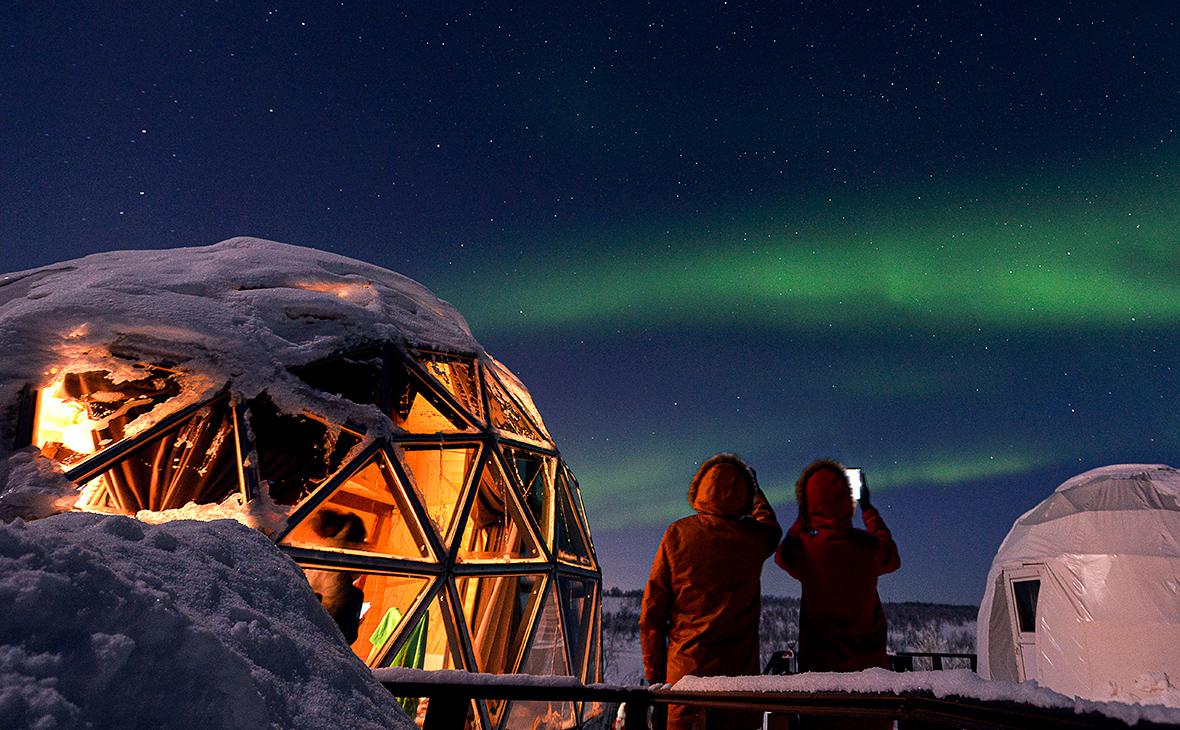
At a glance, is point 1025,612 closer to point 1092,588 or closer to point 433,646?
point 1092,588

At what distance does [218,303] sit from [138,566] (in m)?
5.12

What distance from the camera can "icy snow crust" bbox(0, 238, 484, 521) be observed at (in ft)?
15.6

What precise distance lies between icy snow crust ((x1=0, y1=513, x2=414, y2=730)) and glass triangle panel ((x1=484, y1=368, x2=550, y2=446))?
521 centimetres

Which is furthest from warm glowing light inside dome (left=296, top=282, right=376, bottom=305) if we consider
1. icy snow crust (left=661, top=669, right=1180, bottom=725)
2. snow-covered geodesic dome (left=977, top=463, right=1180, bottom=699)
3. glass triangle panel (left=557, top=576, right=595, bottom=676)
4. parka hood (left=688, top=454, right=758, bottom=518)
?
snow-covered geodesic dome (left=977, top=463, right=1180, bottom=699)

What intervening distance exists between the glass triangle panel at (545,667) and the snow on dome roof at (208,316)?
9.18 feet

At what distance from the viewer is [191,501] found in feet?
16.0

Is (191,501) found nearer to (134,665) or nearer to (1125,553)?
(134,665)

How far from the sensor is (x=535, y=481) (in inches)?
275

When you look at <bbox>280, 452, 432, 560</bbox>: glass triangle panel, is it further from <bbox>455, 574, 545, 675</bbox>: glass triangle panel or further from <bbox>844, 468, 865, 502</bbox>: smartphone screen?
<bbox>844, 468, 865, 502</bbox>: smartphone screen

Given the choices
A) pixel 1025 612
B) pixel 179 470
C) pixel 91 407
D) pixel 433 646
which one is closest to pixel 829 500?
pixel 433 646

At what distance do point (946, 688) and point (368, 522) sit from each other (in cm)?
533

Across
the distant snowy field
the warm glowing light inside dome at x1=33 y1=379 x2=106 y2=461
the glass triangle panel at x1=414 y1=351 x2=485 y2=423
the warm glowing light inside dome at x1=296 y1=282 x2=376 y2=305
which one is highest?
the warm glowing light inside dome at x1=296 y1=282 x2=376 y2=305

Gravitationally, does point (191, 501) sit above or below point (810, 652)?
above

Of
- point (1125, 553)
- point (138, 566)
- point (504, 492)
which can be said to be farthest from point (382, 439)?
point (1125, 553)
